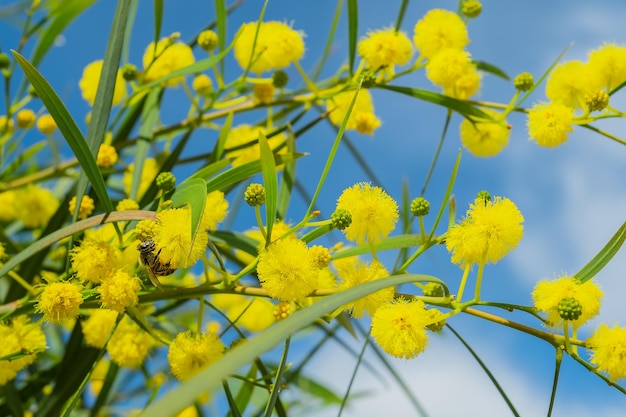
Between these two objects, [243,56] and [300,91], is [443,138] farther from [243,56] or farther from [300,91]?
[243,56]

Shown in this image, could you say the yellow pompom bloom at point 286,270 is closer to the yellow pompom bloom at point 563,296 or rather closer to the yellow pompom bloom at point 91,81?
the yellow pompom bloom at point 563,296

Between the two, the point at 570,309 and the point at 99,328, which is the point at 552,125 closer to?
the point at 570,309

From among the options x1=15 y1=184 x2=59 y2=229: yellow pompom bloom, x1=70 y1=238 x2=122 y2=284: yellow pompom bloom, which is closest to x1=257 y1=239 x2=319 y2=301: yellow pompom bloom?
x1=70 y1=238 x2=122 y2=284: yellow pompom bloom

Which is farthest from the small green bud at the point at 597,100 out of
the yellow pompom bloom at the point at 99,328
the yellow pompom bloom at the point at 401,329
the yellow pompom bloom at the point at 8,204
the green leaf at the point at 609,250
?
the yellow pompom bloom at the point at 8,204

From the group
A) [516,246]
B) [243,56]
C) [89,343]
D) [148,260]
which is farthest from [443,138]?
[89,343]

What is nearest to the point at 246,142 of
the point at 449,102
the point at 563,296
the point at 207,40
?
the point at 207,40

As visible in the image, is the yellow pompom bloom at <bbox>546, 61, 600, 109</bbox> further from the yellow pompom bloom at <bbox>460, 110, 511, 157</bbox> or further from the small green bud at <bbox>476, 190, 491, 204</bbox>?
the small green bud at <bbox>476, 190, 491, 204</bbox>
